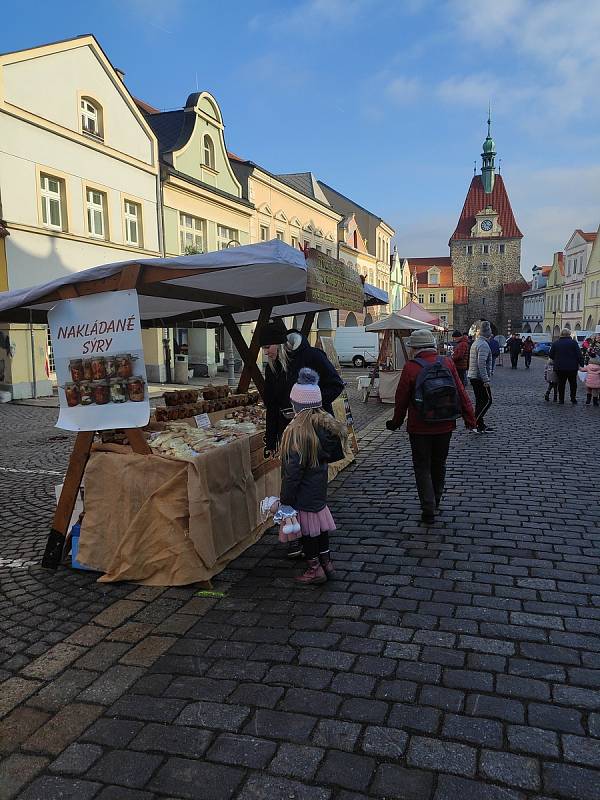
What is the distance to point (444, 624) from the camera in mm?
3551

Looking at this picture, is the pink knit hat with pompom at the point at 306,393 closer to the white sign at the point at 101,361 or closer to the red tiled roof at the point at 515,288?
the white sign at the point at 101,361

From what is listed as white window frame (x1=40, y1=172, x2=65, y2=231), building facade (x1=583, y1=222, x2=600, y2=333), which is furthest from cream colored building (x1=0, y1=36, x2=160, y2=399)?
building facade (x1=583, y1=222, x2=600, y2=333)

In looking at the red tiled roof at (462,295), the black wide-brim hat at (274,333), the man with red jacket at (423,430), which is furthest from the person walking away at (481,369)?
the red tiled roof at (462,295)

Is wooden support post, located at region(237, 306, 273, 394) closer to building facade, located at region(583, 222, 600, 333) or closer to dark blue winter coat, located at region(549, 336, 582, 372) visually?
dark blue winter coat, located at region(549, 336, 582, 372)

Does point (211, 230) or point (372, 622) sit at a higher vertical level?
point (211, 230)

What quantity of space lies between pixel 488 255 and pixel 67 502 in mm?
87833

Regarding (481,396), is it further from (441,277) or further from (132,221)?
(441,277)

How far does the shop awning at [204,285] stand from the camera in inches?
163

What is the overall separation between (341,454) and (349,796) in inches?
91.4

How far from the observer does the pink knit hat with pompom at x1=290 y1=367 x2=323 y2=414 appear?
421 centimetres

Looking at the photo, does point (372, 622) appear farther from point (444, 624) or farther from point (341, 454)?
point (341, 454)

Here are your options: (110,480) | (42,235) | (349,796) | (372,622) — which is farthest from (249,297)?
(42,235)

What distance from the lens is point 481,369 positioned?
10.2m

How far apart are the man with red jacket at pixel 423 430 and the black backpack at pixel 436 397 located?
0.27ft
